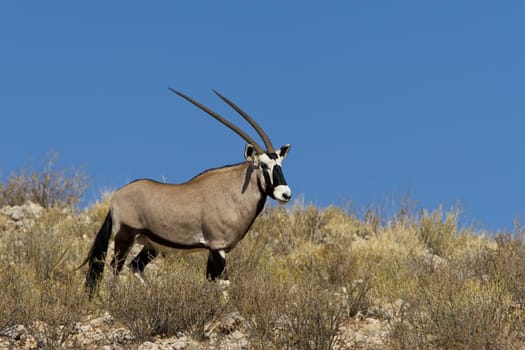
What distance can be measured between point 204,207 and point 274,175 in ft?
3.04

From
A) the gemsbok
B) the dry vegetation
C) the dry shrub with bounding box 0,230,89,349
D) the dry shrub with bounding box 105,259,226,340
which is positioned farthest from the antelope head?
the dry shrub with bounding box 0,230,89,349

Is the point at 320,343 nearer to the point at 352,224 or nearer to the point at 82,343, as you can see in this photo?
the point at 82,343

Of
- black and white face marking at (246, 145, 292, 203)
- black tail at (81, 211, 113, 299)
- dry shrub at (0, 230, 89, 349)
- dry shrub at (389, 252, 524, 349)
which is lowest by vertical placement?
dry shrub at (0, 230, 89, 349)

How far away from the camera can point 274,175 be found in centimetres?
1044

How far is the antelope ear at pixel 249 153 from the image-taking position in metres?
10.5

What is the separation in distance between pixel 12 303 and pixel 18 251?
402 cm

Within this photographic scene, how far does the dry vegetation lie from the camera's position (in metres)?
8.11

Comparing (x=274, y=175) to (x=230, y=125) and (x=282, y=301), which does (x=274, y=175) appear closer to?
(x=230, y=125)

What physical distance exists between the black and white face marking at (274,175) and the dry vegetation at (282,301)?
0.97 metres

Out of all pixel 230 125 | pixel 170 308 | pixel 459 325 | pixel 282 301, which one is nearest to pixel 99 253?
pixel 230 125

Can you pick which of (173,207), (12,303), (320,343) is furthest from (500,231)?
(12,303)

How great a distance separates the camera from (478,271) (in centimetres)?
1250

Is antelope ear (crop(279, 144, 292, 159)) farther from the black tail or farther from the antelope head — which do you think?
the black tail

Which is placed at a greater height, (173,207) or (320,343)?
(173,207)
